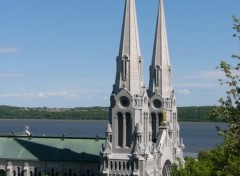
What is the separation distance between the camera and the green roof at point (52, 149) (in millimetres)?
77125

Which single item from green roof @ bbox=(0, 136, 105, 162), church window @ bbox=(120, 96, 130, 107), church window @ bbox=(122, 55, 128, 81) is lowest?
green roof @ bbox=(0, 136, 105, 162)

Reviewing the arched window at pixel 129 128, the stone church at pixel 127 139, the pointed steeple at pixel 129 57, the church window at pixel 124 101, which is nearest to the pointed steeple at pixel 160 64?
the stone church at pixel 127 139

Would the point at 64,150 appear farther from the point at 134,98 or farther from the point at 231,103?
the point at 231,103

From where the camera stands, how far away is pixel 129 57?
6938 cm

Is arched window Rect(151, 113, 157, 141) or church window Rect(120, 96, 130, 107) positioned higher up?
church window Rect(120, 96, 130, 107)

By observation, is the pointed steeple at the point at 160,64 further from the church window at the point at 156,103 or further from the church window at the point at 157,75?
the church window at the point at 156,103

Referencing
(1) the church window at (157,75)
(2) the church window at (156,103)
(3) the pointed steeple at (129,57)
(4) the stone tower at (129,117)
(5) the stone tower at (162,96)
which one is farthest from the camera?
(1) the church window at (157,75)

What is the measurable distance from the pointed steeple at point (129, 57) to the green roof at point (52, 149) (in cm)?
1204

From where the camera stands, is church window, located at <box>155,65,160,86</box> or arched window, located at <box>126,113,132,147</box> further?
church window, located at <box>155,65,160,86</box>

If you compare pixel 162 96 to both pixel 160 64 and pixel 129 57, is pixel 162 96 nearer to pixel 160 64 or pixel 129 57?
pixel 160 64

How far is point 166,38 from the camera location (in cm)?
8319

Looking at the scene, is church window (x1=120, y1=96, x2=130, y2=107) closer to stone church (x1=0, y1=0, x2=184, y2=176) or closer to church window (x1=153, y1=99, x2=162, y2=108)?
stone church (x1=0, y1=0, x2=184, y2=176)

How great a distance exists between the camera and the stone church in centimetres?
6931

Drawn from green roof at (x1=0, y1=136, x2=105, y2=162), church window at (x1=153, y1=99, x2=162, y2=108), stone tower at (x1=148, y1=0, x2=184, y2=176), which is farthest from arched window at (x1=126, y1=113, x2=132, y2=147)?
church window at (x1=153, y1=99, x2=162, y2=108)
